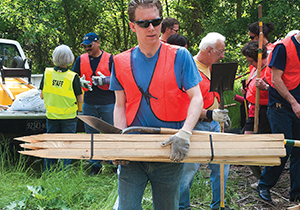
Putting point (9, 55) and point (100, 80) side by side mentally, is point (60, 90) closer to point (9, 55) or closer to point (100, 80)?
point (100, 80)

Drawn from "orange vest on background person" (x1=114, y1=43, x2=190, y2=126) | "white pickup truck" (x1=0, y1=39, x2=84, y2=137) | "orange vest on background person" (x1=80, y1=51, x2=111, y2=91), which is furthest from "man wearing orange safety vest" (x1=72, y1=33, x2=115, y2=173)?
"orange vest on background person" (x1=114, y1=43, x2=190, y2=126)

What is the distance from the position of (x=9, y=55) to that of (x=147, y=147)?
278 inches

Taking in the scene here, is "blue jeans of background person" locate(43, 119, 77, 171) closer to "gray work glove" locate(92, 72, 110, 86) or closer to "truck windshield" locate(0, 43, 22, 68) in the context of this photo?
"gray work glove" locate(92, 72, 110, 86)

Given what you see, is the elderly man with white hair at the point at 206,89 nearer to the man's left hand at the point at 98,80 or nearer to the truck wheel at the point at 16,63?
the man's left hand at the point at 98,80

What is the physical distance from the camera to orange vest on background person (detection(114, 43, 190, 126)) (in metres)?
2.32

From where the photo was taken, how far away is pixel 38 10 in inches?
539

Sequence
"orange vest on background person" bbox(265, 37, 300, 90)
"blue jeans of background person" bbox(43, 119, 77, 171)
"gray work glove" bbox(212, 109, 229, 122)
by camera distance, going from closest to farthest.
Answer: "gray work glove" bbox(212, 109, 229, 122)
"orange vest on background person" bbox(265, 37, 300, 90)
"blue jeans of background person" bbox(43, 119, 77, 171)

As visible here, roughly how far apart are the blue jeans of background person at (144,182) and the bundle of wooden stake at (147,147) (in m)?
0.27

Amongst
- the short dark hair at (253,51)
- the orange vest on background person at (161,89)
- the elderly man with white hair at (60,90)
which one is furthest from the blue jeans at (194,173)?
the elderly man with white hair at (60,90)

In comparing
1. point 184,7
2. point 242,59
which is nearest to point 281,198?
point 242,59

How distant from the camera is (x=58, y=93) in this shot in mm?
4762

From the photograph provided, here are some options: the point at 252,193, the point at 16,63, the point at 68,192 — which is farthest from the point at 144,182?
the point at 16,63

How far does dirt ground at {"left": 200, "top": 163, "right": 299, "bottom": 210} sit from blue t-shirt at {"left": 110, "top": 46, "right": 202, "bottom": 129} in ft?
7.33

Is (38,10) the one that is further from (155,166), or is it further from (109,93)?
(155,166)
